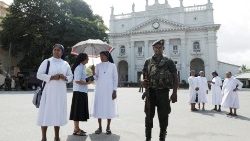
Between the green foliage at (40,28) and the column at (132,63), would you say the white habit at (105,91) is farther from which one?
the column at (132,63)

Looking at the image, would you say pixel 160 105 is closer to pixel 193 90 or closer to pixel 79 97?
pixel 79 97

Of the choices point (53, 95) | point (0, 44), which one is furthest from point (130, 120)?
point (0, 44)

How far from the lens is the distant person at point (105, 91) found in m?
7.42

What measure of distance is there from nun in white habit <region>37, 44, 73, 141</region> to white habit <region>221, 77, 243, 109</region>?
7851 mm

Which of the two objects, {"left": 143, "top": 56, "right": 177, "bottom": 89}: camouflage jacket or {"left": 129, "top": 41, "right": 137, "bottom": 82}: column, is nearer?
{"left": 143, "top": 56, "right": 177, "bottom": 89}: camouflage jacket

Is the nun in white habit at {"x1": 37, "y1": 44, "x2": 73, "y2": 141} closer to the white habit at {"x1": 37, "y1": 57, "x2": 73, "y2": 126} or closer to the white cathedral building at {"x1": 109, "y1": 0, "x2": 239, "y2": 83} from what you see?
the white habit at {"x1": 37, "y1": 57, "x2": 73, "y2": 126}

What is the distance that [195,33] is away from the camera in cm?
5878

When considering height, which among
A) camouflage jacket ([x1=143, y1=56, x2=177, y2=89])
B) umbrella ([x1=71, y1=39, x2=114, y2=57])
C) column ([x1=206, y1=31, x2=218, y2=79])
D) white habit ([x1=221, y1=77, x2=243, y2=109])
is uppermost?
column ([x1=206, y1=31, x2=218, y2=79])

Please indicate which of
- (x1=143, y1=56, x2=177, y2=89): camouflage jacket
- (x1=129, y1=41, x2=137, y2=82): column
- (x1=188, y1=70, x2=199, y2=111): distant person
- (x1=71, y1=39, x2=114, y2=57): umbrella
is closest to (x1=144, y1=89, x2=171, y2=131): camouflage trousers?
(x1=143, y1=56, x2=177, y2=89): camouflage jacket

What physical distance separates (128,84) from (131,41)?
8.98 metres

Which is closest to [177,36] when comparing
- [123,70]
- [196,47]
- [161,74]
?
[196,47]

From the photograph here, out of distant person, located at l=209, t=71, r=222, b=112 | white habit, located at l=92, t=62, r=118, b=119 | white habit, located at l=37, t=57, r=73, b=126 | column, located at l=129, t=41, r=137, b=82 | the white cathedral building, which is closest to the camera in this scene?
white habit, located at l=37, t=57, r=73, b=126

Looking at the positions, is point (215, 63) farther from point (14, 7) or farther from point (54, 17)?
point (14, 7)

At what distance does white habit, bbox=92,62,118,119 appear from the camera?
7.42 meters
